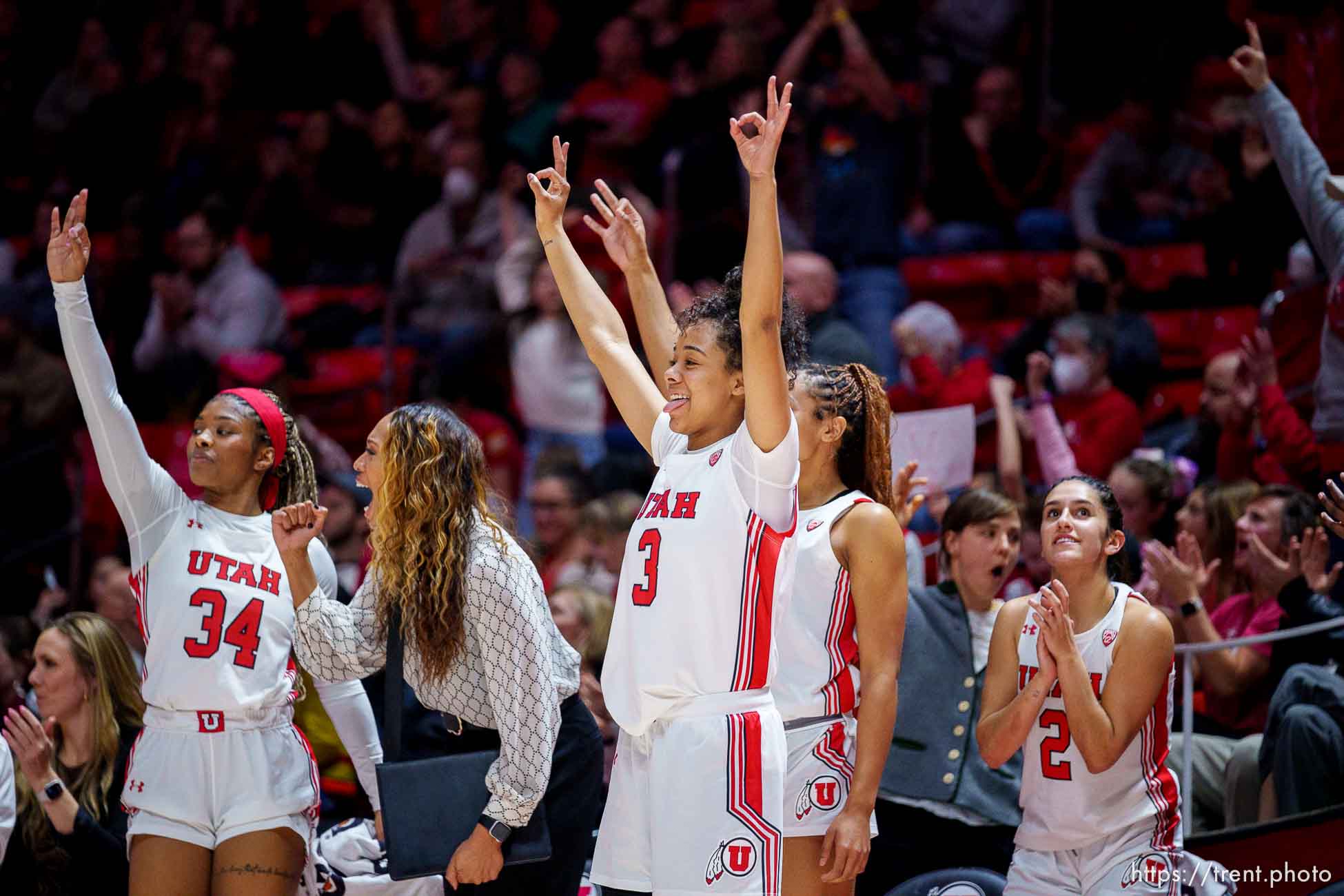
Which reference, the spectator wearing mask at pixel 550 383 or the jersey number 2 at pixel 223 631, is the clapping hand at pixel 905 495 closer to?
the jersey number 2 at pixel 223 631

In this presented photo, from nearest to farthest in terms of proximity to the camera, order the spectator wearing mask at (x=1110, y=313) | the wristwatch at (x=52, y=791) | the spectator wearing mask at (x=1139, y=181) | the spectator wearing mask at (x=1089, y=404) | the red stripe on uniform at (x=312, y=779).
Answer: the red stripe on uniform at (x=312, y=779) → the wristwatch at (x=52, y=791) → the spectator wearing mask at (x=1089, y=404) → the spectator wearing mask at (x=1110, y=313) → the spectator wearing mask at (x=1139, y=181)

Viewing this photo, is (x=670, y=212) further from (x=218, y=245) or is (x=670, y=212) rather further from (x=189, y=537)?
(x=189, y=537)

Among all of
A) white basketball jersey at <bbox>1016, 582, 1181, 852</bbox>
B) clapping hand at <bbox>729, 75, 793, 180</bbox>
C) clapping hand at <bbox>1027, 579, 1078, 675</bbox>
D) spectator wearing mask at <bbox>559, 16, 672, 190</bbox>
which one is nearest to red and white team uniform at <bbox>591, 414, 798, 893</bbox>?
clapping hand at <bbox>729, 75, 793, 180</bbox>

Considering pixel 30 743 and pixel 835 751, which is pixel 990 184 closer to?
pixel 835 751

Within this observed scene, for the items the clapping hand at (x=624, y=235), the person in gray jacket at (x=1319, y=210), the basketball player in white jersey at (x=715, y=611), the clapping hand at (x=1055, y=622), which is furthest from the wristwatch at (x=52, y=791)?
the person in gray jacket at (x=1319, y=210)

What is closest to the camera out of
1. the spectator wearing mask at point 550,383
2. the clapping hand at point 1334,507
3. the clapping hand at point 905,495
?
the clapping hand at point 1334,507

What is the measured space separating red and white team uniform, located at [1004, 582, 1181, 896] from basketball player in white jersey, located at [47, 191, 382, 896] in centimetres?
174

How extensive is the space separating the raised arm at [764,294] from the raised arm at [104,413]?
1809 mm

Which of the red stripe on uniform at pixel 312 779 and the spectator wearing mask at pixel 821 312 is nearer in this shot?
the red stripe on uniform at pixel 312 779

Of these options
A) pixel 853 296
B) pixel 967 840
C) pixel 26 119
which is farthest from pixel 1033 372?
pixel 26 119

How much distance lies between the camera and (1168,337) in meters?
8.91

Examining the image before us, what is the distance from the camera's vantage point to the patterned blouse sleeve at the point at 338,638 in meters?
4.08

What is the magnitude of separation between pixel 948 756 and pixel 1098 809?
640mm

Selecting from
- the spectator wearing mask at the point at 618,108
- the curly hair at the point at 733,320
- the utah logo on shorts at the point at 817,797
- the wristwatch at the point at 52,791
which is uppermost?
the spectator wearing mask at the point at 618,108
